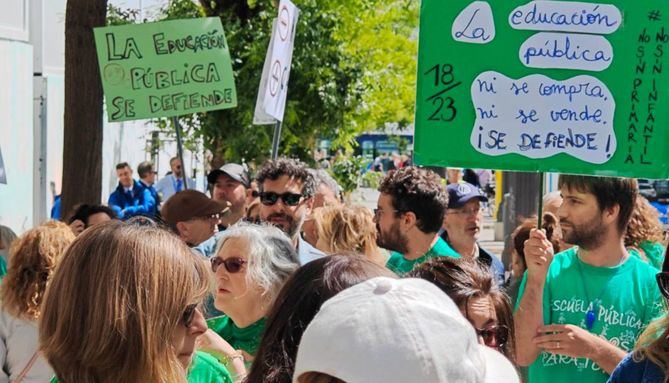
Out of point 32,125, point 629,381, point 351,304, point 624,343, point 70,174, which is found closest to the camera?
point 351,304

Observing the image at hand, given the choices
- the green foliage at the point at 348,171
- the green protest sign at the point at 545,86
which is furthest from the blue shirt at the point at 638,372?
the green foliage at the point at 348,171

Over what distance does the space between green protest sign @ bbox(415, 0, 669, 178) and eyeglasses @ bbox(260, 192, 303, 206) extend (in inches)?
69.7

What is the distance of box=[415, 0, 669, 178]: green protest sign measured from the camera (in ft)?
14.6

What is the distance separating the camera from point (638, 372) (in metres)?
3.01

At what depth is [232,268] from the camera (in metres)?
4.26

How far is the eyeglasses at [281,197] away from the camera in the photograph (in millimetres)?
6246

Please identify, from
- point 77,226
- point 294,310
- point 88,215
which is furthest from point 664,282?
point 88,215

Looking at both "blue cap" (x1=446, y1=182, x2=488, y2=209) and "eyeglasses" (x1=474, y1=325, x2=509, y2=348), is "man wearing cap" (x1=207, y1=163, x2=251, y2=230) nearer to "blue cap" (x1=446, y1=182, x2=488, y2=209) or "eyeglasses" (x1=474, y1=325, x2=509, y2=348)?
"blue cap" (x1=446, y1=182, x2=488, y2=209)

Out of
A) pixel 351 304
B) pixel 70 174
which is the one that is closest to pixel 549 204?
pixel 70 174

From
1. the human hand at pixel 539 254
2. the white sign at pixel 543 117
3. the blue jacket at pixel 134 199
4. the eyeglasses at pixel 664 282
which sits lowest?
the blue jacket at pixel 134 199

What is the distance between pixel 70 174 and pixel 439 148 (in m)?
4.62

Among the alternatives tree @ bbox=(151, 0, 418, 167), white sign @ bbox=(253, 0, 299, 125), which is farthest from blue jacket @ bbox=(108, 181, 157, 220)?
white sign @ bbox=(253, 0, 299, 125)

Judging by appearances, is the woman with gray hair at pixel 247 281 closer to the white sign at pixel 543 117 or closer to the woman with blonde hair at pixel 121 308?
the white sign at pixel 543 117

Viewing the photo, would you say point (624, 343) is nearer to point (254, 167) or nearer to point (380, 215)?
point (380, 215)
